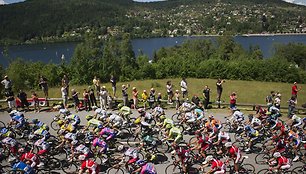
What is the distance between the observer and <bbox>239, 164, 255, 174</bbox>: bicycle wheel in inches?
534

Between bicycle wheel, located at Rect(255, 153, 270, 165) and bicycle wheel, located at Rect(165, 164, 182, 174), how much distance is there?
12.9 ft

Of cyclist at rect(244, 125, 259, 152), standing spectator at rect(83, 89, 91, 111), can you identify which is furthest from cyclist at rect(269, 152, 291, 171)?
standing spectator at rect(83, 89, 91, 111)

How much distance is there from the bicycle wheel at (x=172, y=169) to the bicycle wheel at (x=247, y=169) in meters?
2.82

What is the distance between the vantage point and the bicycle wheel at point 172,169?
14.0m

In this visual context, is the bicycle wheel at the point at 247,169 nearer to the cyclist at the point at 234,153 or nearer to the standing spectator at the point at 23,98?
the cyclist at the point at 234,153

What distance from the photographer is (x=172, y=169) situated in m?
14.2

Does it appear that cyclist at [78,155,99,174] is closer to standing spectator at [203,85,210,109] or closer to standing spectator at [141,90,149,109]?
standing spectator at [141,90,149,109]

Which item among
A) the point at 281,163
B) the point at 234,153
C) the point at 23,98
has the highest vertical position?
the point at 234,153

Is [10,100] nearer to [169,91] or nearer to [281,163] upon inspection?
[169,91]

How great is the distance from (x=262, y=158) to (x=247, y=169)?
1.49 meters

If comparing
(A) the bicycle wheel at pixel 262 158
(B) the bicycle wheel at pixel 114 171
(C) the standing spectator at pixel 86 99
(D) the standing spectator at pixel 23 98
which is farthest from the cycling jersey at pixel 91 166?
(D) the standing spectator at pixel 23 98

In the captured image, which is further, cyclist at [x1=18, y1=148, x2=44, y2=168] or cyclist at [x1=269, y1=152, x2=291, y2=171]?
cyclist at [x1=18, y1=148, x2=44, y2=168]

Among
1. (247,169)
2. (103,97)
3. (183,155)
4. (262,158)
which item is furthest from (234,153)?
(103,97)

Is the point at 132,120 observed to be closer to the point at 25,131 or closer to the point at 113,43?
the point at 25,131
